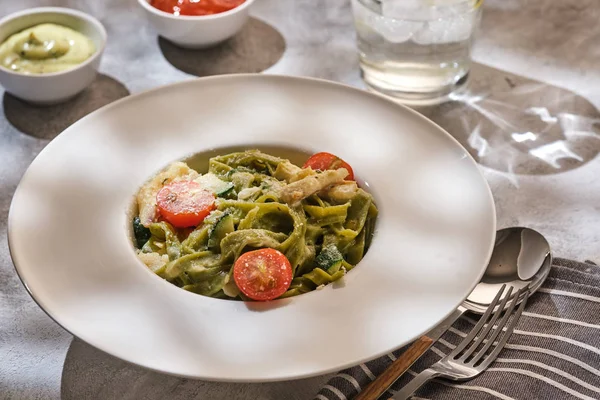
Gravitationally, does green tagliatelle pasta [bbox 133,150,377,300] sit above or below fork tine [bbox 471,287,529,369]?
above

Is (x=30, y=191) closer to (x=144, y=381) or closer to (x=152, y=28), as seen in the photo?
(x=144, y=381)

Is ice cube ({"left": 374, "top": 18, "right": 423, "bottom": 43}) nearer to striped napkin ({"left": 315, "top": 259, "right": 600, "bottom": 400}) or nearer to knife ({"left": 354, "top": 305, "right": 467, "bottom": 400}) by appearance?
striped napkin ({"left": 315, "top": 259, "right": 600, "bottom": 400})

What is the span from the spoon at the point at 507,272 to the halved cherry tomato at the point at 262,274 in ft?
1.12

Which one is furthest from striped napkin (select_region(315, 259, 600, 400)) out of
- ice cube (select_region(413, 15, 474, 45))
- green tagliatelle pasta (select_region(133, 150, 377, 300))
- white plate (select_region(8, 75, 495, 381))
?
ice cube (select_region(413, 15, 474, 45))

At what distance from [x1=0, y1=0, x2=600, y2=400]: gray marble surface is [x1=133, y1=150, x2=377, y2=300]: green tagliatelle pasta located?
27cm

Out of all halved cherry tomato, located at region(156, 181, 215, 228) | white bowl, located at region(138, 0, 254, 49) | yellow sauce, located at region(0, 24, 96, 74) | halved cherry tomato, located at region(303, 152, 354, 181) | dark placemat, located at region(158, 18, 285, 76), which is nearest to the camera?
halved cherry tomato, located at region(156, 181, 215, 228)

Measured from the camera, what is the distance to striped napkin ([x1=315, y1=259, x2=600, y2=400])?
165 cm

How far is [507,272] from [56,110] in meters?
1.76

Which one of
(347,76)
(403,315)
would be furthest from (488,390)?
(347,76)

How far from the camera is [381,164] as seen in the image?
2.13m

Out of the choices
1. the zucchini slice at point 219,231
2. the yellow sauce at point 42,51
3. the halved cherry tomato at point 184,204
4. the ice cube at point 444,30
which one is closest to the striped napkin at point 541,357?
the zucchini slice at point 219,231

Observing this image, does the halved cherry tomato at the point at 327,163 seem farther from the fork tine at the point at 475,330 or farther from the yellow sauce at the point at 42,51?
the yellow sauce at the point at 42,51

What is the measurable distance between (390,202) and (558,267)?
1.62 feet

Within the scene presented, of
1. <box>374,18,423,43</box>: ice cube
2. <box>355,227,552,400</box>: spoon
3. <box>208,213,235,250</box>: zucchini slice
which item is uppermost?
<box>374,18,423,43</box>: ice cube
